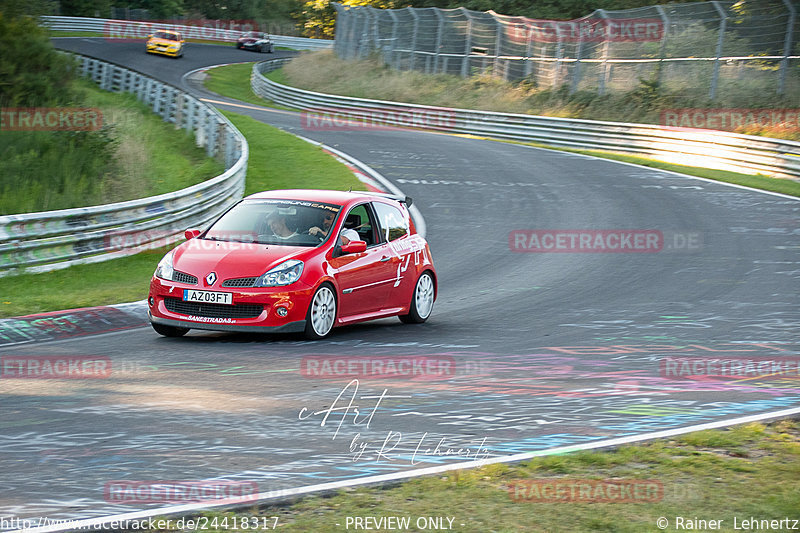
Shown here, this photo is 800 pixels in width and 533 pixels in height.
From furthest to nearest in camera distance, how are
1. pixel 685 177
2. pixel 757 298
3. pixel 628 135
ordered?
1. pixel 628 135
2. pixel 685 177
3. pixel 757 298

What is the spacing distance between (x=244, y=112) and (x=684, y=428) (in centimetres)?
3559

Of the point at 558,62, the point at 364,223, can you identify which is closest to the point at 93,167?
the point at 364,223

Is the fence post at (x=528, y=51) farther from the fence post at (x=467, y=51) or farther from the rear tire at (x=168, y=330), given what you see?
the rear tire at (x=168, y=330)

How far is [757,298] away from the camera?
41.6 ft

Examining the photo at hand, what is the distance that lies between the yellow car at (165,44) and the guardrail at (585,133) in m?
15.4

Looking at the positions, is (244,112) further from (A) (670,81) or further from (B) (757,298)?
(B) (757,298)

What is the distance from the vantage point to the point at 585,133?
33281mm

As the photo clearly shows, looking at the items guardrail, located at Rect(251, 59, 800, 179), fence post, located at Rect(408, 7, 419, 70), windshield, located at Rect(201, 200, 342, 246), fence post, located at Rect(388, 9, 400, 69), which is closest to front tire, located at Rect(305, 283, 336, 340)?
windshield, located at Rect(201, 200, 342, 246)

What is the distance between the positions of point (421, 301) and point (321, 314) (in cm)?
193

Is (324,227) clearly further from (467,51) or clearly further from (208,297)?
(467,51)

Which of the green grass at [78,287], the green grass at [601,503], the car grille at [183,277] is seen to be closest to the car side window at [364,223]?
the car grille at [183,277]

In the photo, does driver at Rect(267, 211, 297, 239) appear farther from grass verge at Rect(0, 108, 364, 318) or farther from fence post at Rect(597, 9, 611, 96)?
fence post at Rect(597, 9, 611, 96)

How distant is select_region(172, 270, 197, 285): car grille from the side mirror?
1571 millimetres

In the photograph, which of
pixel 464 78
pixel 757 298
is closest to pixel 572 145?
pixel 464 78
